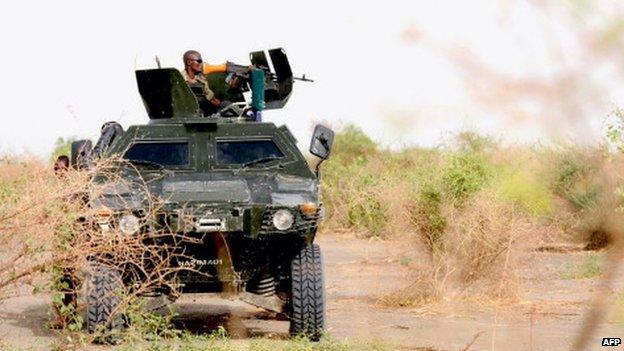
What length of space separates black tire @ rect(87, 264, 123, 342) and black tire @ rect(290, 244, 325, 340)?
4.42 ft

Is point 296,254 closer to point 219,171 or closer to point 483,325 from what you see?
point 219,171

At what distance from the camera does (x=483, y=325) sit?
38.0 feet

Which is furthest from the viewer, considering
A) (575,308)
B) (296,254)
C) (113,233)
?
(575,308)

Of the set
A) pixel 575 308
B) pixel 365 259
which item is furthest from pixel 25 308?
pixel 365 259

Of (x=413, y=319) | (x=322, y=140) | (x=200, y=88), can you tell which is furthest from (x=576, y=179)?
(x=413, y=319)

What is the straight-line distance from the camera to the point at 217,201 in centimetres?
956

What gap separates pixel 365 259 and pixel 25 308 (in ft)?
27.2

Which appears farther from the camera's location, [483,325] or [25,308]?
[25,308]

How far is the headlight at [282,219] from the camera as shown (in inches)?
373

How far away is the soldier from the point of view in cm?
1160

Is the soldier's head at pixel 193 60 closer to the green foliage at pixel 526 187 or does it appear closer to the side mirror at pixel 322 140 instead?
the side mirror at pixel 322 140

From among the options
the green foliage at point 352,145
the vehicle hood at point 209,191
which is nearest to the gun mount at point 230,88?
the vehicle hood at point 209,191

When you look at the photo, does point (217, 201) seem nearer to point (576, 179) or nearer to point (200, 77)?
point (200, 77)

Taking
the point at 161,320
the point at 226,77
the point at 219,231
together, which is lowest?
the point at 161,320
